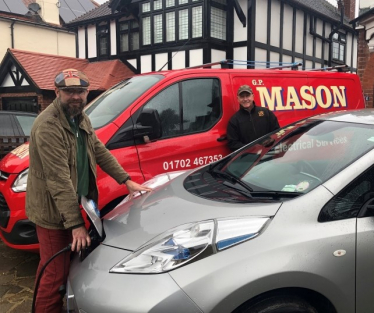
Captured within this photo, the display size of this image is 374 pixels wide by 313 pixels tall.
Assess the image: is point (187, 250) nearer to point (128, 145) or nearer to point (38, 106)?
point (128, 145)

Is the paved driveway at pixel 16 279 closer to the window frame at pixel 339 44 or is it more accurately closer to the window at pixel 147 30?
the window at pixel 147 30

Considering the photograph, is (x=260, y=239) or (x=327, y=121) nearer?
(x=260, y=239)

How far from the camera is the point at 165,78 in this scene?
3941 millimetres

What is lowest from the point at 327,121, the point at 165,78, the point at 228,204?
the point at 228,204

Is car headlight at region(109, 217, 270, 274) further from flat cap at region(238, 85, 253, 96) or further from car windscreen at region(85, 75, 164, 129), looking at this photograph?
flat cap at region(238, 85, 253, 96)

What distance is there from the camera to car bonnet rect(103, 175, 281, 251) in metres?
2.03

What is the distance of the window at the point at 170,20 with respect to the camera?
13.6 metres

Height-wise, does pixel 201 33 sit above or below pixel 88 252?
above

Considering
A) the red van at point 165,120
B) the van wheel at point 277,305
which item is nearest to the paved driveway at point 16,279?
the red van at point 165,120

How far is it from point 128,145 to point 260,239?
1.99 metres

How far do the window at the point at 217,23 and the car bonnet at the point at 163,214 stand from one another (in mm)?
11889

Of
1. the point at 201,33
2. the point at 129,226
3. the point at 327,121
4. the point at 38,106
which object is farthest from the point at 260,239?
the point at 38,106

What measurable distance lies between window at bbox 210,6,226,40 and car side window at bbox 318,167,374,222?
12.2m

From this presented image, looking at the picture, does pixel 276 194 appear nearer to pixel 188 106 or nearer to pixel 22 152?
pixel 188 106
